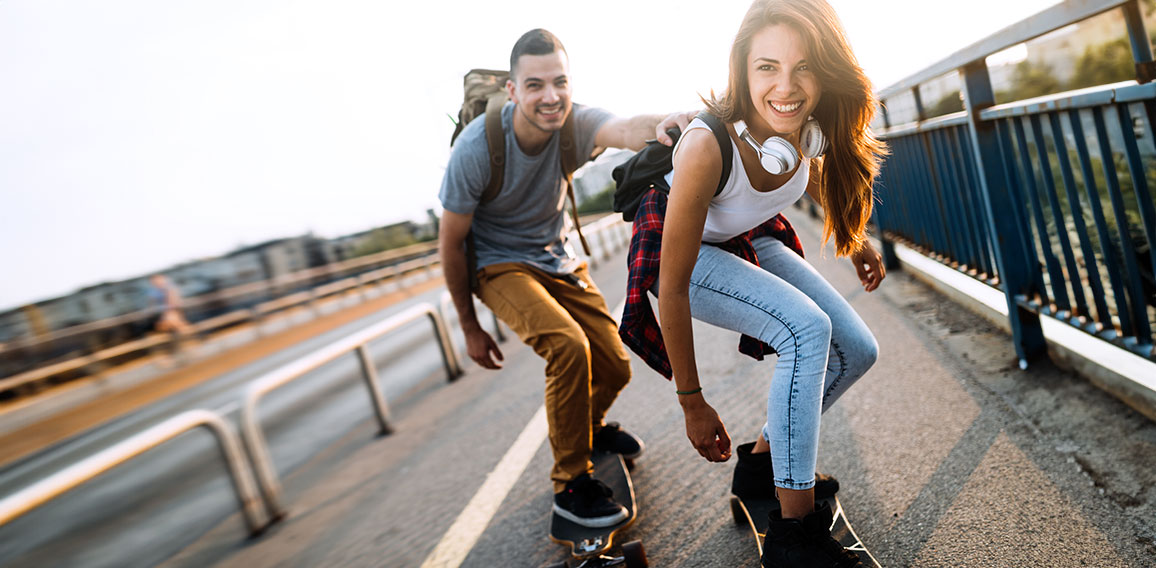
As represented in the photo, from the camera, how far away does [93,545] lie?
20.1 ft

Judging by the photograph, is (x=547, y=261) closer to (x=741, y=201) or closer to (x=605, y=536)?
(x=605, y=536)

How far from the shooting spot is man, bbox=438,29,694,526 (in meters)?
3.25

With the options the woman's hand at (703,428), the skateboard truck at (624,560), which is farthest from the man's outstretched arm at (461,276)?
the woman's hand at (703,428)

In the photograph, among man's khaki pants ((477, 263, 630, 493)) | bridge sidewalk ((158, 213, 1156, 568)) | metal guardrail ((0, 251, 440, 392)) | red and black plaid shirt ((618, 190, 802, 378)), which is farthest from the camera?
metal guardrail ((0, 251, 440, 392))

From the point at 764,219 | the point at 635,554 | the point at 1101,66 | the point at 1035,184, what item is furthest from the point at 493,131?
the point at 1101,66

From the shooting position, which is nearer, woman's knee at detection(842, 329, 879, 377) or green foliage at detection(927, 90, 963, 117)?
woman's knee at detection(842, 329, 879, 377)

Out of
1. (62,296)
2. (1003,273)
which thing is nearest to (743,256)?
(1003,273)

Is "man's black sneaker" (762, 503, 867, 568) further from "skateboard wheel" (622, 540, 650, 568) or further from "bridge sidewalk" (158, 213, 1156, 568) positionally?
"skateboard wheel" (622, 540, 650, 568)

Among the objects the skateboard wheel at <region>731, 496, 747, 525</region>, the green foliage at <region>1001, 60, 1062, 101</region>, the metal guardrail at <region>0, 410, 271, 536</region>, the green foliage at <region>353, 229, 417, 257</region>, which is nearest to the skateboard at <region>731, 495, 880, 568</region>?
the skateboard wheel at <region>731, 496, 747, 525</region>

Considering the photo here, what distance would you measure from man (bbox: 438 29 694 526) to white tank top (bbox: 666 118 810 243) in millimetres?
868

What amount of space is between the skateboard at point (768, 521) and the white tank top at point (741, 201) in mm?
949

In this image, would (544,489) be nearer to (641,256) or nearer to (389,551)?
(389,551)

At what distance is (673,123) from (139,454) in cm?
358

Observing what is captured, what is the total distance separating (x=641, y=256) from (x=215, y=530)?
402 centimetres
